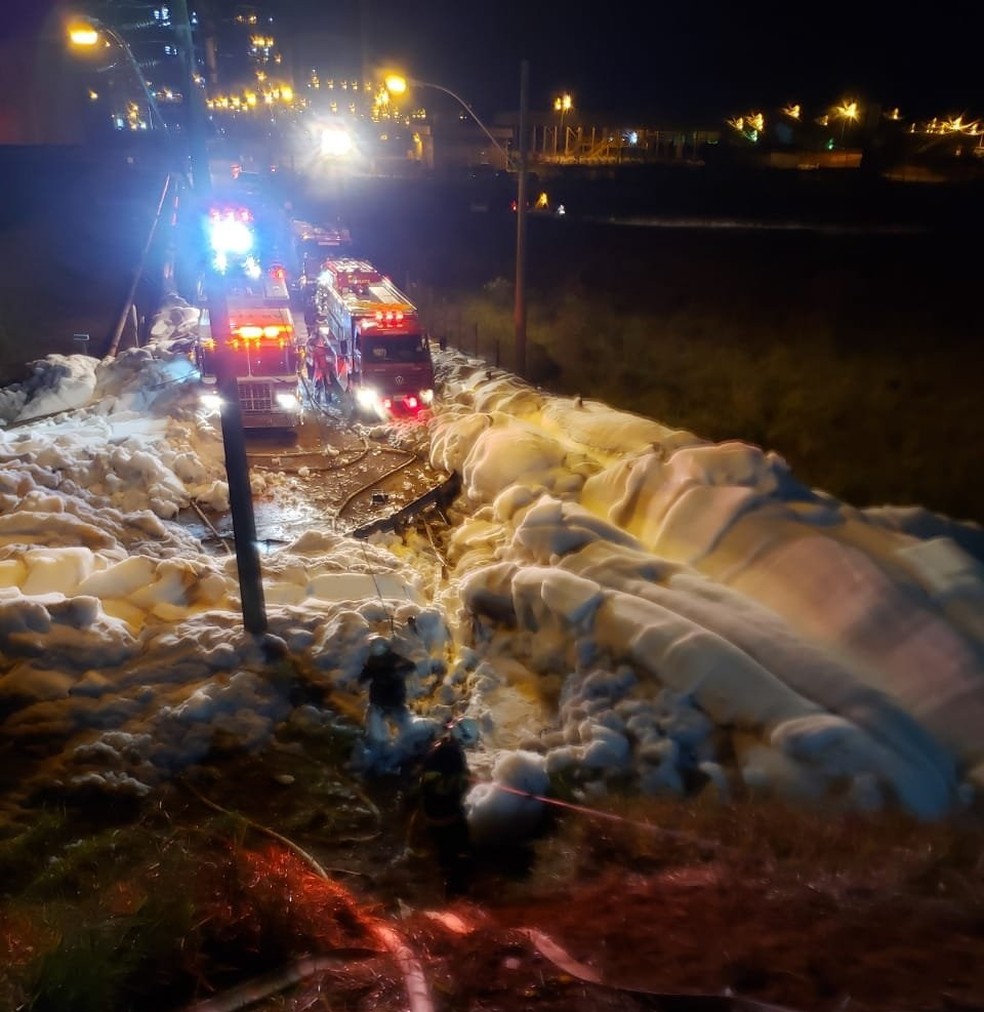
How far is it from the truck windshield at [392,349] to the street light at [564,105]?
4330 cm

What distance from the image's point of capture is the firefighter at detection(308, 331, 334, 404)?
21.5 meters

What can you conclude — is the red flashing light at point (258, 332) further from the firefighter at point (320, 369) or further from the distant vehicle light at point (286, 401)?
the firefighter at point (320, 369)

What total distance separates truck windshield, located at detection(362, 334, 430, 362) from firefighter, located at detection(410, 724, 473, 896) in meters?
12.8

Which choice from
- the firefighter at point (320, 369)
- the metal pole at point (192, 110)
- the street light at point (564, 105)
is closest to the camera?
the metal pole at point (192, 110)

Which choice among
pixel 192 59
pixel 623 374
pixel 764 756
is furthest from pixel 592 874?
pixel 623 374

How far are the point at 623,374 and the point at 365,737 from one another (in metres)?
16.9

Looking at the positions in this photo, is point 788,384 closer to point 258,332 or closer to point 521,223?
point 521,223

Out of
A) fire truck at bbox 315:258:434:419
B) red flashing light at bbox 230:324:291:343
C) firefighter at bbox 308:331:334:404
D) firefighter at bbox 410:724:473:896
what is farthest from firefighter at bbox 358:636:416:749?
firefighter at bbox 308:331:334:404

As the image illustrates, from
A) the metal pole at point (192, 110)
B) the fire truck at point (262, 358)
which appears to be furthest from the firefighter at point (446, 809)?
the fire truck at point (262, 358)

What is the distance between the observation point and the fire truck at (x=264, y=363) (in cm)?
1703

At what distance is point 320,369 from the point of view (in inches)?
890

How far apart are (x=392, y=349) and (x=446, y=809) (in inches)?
535

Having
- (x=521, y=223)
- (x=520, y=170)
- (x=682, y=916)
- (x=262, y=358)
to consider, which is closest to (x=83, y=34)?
(x=262, y=358)

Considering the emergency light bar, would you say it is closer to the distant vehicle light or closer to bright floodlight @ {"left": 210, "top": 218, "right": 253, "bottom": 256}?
the distant vehicle light
